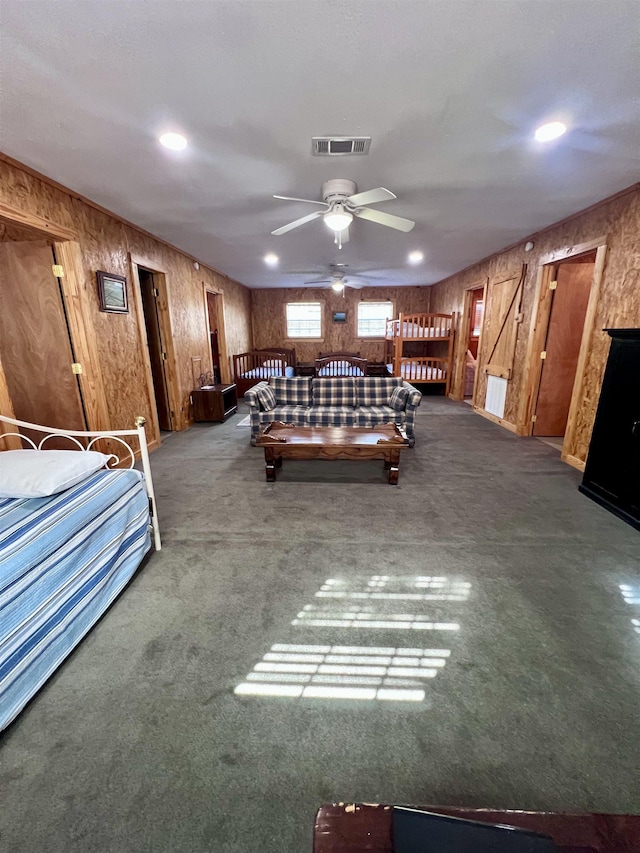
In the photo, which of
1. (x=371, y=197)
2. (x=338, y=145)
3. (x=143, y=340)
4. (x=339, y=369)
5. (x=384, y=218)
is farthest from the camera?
(x=339, y=369)

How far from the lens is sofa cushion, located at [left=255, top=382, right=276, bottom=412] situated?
447cm

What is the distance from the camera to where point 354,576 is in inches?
85.1

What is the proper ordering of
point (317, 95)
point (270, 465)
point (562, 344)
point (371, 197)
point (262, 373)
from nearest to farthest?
point (317, 95) < point (371, 197) < point (270, 465) < point (562, 344) < point (262, 373)

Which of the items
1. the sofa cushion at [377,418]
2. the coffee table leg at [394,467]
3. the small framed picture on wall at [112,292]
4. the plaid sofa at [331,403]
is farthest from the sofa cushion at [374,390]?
the small framed picture on wall at [112,292]

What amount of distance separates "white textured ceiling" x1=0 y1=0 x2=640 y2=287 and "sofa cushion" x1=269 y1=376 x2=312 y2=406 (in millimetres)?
2155

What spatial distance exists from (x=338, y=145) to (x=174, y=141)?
1.06 m

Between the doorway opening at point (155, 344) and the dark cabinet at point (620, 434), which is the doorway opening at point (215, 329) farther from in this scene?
the dark cabinet at point (620, 434)

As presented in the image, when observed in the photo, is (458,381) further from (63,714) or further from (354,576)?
(63,714)

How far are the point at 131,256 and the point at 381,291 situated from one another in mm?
6952

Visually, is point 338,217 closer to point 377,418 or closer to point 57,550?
point 377,418

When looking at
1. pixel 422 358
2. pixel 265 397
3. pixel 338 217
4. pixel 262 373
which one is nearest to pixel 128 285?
pixel 265 397

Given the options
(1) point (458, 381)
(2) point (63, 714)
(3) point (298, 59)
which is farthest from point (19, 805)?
(1) point (458, 381)

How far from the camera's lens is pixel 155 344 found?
5.13m

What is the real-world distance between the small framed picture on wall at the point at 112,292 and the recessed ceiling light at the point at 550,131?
3.81 metres
